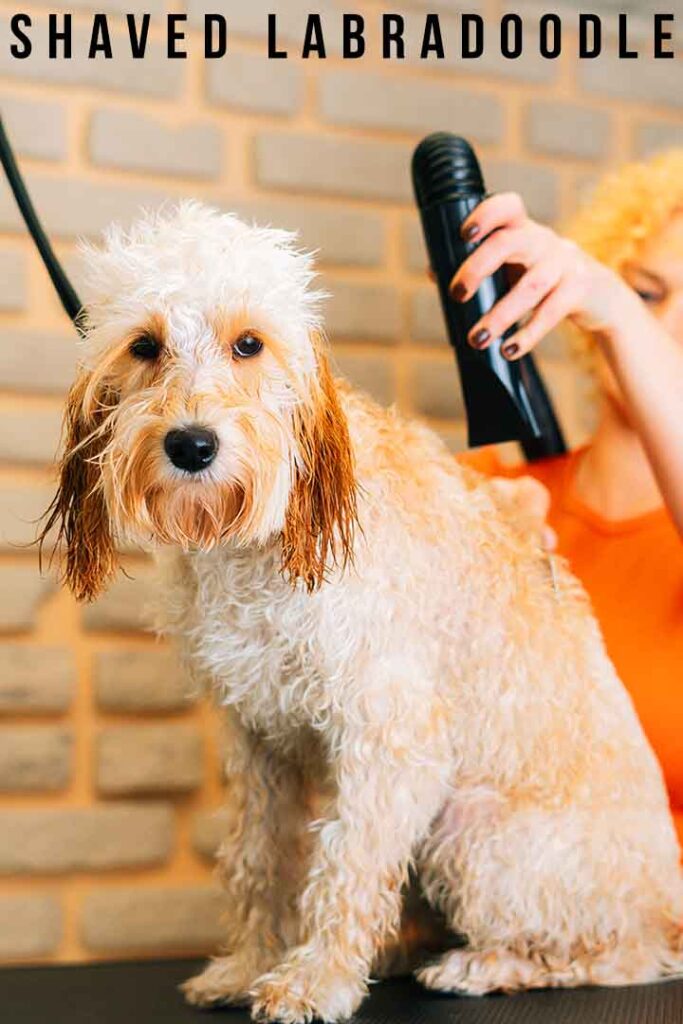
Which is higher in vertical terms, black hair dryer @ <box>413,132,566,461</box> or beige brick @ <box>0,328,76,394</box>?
black hair dryer @ <box>413,132,566,461</box>

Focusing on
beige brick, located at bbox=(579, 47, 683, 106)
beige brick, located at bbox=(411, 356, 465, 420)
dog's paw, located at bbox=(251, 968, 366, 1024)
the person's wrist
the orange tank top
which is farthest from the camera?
beige brick, located at bbox=(579, 47, 683, 106)

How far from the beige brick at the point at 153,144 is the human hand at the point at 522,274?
2.13 feet

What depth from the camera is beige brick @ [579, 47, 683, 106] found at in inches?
82.0

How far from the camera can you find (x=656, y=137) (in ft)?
7.06

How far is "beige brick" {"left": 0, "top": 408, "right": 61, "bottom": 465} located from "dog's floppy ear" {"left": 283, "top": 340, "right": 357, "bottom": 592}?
71 centimetres

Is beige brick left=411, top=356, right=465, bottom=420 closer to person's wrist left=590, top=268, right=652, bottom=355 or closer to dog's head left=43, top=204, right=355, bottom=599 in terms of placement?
person's wrist left=590, top=268, right=652, bottom=355

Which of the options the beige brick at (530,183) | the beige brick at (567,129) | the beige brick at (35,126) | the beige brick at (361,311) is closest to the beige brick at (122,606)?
the beige brick at (361,311)

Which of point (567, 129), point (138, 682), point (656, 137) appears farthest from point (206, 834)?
point (656, 137)

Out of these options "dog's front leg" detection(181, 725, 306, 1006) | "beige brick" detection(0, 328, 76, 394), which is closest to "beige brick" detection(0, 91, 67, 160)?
"beige brick" detection(0, 328, 76, 394)

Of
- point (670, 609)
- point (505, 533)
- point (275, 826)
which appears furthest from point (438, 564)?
point (670, 609)

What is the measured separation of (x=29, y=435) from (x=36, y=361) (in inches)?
4.0

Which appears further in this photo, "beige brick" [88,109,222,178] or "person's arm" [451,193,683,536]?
"beige brick" [88,109,222,178]

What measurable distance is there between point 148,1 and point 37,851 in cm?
116

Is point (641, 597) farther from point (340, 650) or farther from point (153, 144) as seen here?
point (153, 144)
